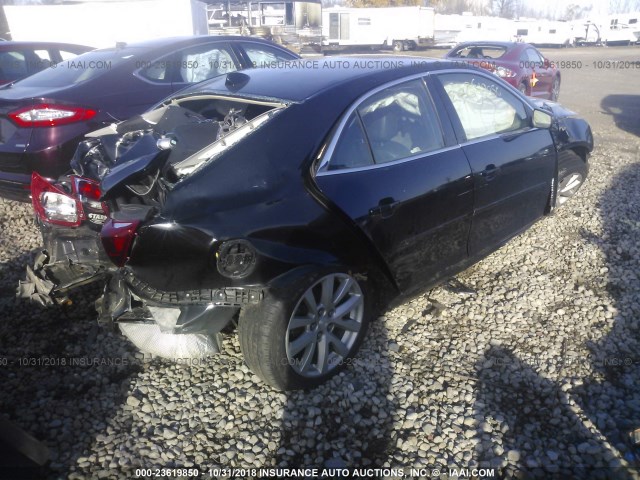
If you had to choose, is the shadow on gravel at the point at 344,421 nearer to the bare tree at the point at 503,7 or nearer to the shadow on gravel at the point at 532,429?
the shadow on gravel at the point at 532,429

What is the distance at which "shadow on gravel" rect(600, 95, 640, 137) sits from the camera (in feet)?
32.1

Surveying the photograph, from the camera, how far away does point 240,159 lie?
7.96 feet

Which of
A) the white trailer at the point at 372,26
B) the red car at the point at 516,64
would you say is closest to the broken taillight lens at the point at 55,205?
the red car at the point at 516,64

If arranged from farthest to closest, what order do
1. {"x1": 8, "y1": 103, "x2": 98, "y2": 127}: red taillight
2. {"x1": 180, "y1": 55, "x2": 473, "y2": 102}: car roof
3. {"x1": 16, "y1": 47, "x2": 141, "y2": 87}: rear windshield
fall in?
{"x1": 16, "y1": 47, "x2": 141, "y2": 87}: rear windshield < {"x1": 8, "y1": 103, "x2": 98, "y2": 127}: red taillight < {"x1": 180, "y1": 55, "x2": 473, "y2": 102}: car roof

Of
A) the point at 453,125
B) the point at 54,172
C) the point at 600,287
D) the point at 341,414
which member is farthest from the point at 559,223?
the point at 54,172

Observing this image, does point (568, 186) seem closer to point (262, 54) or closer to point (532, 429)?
point (532, 429)

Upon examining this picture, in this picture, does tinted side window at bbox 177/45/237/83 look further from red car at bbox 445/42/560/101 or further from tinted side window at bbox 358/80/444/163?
red car at bbox 445/42/560/101

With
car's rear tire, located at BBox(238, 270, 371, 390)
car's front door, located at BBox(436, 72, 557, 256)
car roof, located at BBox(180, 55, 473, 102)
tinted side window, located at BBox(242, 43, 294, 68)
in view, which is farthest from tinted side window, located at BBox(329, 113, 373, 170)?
tinted side window, located at BBox(242, 43, 294, 68)

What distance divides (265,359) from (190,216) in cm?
78

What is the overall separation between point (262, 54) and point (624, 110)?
9.37 m

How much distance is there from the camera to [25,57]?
7461 millimetres

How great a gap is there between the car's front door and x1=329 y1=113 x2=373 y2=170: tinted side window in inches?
31.2

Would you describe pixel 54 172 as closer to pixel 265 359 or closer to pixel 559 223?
pixel 265 359

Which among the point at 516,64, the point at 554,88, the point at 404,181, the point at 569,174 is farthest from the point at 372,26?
the point at 404,181
